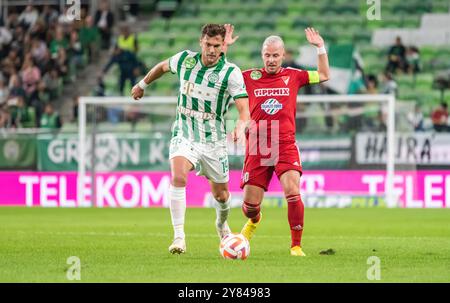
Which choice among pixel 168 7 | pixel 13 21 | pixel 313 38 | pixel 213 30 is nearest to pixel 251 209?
pixel 313 38

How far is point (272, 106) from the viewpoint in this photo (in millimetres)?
11445

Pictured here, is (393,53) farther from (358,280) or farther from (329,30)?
(358,280)

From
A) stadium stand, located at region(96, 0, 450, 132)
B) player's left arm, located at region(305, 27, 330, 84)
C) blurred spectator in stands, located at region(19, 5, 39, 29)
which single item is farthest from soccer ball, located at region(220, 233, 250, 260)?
blurred spectator in stands, located at region(19, 5, 39, 29)

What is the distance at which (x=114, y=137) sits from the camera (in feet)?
75.9

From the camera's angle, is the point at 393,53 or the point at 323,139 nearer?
the point at 323,139

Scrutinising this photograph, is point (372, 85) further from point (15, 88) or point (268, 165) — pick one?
point (268, 165)

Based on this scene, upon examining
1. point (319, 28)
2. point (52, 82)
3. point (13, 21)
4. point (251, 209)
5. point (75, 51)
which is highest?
point (13, 21)

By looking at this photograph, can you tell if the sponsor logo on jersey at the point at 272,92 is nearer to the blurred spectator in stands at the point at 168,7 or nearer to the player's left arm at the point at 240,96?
the player's left arm at the point at 240,96

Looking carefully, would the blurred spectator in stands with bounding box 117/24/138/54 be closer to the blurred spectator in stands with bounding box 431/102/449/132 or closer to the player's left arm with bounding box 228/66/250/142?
the blurred spectator in stands with bounding box 431/102/449/132

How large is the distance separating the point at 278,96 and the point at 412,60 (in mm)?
15341

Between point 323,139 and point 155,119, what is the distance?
3592 mm

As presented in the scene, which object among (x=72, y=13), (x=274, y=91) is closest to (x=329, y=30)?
(x=72, y=13)

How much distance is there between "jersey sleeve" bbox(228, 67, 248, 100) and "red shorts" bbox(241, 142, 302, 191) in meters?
0.69

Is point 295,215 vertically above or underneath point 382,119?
underneath
